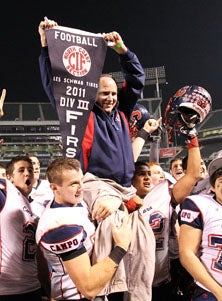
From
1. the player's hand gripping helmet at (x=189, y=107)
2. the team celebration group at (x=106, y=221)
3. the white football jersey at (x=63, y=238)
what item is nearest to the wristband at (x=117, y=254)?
the team celebration group at (x=106, y=221)

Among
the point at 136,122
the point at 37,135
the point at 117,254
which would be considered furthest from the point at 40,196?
the point at 37,135

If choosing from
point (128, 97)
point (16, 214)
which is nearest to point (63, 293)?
point (16, 214)

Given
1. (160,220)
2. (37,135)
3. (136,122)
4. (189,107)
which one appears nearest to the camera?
(189,107)

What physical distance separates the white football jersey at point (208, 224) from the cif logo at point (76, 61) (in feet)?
3.09

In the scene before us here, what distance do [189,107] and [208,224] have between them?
0.75m

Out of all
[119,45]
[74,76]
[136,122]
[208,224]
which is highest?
[119,45]

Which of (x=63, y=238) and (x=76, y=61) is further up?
(x=76, y=61)

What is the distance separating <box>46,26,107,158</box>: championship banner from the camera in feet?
7.13

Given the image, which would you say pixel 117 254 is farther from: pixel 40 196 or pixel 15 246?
pixel 40 196

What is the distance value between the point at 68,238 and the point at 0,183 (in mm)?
586

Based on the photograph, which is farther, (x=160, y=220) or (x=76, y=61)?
(x=160, y=220)

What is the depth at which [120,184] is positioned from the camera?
220 cm

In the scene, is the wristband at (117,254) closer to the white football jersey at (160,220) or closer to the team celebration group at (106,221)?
the team celebration group at (106,221)

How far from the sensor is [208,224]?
2.24 meters
